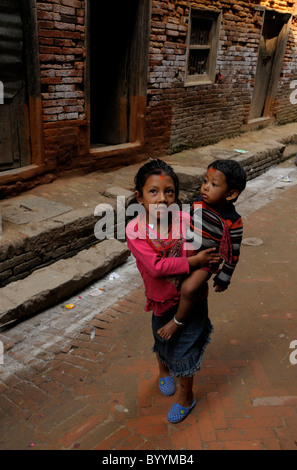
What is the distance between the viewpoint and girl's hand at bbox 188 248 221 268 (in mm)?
1996

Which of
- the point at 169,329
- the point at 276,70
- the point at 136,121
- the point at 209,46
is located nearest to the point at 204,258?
the point at 169,329

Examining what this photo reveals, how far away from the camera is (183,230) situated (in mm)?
2102

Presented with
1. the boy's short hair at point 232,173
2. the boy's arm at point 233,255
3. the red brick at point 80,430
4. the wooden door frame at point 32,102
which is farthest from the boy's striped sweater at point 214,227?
the wooden door frame at point 32,102

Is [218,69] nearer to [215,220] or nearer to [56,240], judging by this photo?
[56,240]

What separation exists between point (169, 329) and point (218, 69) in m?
7.91

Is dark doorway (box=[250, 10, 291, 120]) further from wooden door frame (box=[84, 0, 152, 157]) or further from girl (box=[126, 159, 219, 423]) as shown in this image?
girl (box=[126, 159, 219, 423])

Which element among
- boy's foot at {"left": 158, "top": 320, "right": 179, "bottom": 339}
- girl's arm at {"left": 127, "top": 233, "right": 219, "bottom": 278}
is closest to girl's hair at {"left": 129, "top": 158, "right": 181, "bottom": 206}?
girl's arm at {"left": 127, "top": 233, "right": 219, "bottom": 278}

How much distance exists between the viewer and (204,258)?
2.00 m

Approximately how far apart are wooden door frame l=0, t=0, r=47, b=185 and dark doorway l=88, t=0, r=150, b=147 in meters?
1.94

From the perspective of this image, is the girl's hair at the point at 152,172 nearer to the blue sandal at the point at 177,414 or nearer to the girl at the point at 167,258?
the girl at the point at 167,258

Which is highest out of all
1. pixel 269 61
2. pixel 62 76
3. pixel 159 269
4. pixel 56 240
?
pixel 269 61

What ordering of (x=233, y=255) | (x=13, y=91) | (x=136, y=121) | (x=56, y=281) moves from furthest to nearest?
(x=136, y=121), (x=13, y=91), (x=56, y=281), (x=233, y=255)

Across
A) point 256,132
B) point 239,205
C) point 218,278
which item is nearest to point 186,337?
point 218,278

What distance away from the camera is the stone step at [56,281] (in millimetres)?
3514
